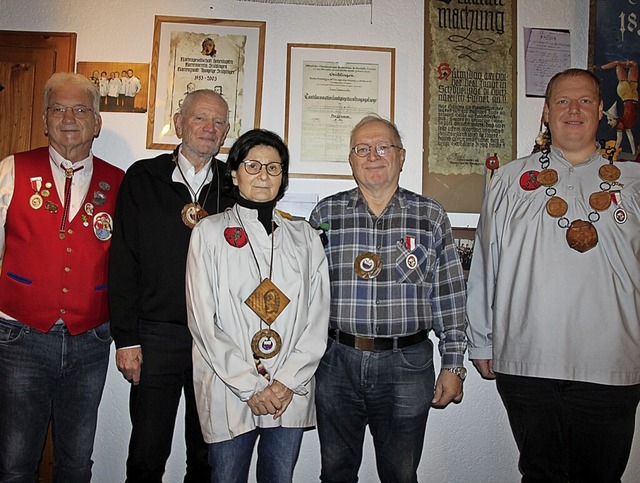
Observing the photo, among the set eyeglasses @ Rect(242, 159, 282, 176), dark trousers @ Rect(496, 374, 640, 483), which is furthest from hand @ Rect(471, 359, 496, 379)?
eyeglasses @ Rect(242, 159, 282, 176)

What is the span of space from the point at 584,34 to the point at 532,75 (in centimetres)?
37

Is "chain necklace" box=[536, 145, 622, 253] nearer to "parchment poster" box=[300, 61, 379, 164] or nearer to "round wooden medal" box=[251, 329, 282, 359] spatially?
"parchment poster" box=[300, 61, 379, 164]

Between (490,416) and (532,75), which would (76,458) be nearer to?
(490,416)

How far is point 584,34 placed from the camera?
2.56m

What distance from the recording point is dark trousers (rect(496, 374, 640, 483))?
1.68 meters

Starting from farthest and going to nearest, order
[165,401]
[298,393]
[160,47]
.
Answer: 1. [160,47]
2. [165,401]
3. [298,393]

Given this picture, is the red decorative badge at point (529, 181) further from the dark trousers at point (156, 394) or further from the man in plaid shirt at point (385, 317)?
the dark trousers at point (156, 394)

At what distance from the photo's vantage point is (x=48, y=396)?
1849 mm

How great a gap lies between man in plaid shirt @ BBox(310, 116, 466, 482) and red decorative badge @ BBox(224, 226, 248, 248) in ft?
1.23

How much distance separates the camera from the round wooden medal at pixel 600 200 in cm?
178

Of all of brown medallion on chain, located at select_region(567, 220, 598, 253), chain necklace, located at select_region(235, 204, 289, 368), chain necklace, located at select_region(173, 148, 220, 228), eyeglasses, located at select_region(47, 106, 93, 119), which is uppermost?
eyeglasses, located at select_region(47, 106, 93, 119)

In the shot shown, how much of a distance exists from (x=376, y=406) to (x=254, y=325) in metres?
0.57

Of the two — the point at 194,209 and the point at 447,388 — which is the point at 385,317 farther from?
the point at 194,209

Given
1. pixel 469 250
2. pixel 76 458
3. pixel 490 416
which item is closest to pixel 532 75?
Answer: pixel 469 250
